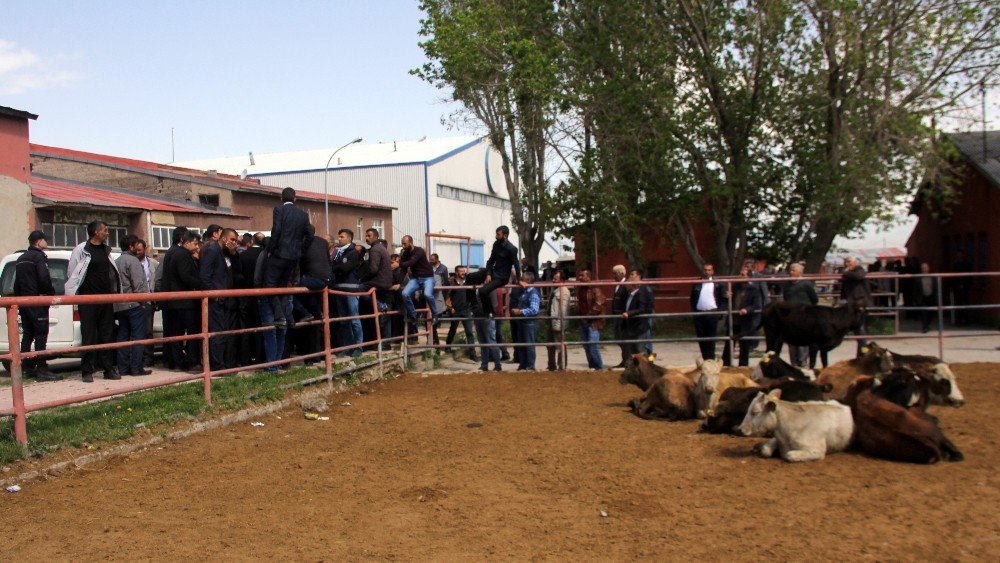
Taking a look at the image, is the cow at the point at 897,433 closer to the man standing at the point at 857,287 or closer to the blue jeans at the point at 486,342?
the man standing at the point at 857,287

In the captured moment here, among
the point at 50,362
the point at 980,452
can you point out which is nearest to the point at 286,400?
the point at 50,362

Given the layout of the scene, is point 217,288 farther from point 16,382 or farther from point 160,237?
point 160,237

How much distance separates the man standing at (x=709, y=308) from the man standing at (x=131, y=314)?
758 centimetres

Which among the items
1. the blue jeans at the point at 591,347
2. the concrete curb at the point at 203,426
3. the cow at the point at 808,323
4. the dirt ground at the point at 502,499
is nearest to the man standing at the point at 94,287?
the concrete curb at the point at 203,426

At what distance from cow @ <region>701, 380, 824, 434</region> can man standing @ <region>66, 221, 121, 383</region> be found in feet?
21.1

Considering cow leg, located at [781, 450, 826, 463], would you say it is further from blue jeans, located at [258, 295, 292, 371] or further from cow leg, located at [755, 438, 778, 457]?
blue jeans, located at [258, 295, 292, 371]

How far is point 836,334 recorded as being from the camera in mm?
11109

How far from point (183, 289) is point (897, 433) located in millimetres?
7933

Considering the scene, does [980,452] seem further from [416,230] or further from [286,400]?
[416,230]

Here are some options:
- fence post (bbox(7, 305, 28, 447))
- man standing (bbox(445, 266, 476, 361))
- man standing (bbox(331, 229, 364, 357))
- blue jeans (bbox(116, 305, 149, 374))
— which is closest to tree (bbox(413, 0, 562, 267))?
man standing (bbox(445, 266, 476, 361))

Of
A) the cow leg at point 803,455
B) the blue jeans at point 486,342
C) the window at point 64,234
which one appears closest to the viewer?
the cow leg at point 803,455

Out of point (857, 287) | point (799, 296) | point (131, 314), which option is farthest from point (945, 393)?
point (131, 314)

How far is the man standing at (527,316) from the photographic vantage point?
12820mm

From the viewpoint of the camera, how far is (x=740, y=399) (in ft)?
25.4
